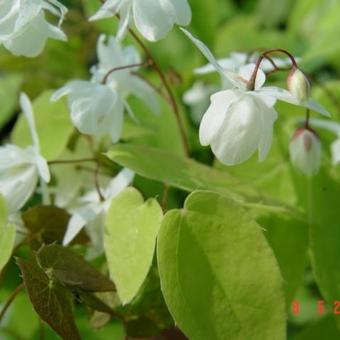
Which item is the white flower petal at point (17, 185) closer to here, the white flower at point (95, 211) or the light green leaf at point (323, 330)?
the white flower at point (95, 211)

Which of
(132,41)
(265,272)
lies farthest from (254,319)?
(132,41)

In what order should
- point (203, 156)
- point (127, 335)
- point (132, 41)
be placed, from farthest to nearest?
1. point (132, 41)
2. point (203, 156)
3. point (127, 335)

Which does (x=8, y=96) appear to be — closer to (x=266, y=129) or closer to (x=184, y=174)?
(x=184, y=174)

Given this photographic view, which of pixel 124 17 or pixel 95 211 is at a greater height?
pixel 124 17

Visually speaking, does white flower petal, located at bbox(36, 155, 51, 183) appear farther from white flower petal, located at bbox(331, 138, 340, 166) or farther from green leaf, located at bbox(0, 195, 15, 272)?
white flower petal, located at bbox(331, 138, 340, 166)

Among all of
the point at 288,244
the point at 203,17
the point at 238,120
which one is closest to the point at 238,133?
the point at 238,120

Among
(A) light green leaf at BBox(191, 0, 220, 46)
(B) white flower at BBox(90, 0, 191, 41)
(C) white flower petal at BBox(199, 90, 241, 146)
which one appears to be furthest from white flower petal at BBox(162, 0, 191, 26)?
(A) light green leaf at BBox(191, 0, 220, 46)

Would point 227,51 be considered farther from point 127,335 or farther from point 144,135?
point 127,335
